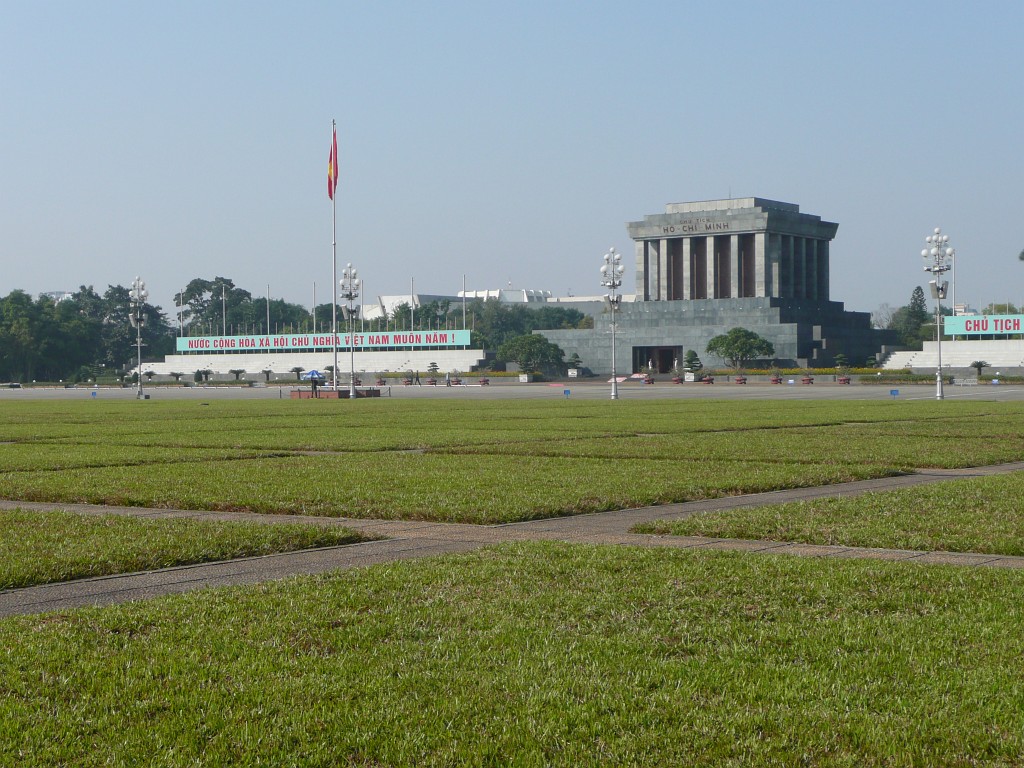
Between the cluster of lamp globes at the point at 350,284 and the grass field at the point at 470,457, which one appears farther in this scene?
the cluster of lamp globes at the point at 350,284

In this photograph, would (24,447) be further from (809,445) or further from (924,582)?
(924,582)

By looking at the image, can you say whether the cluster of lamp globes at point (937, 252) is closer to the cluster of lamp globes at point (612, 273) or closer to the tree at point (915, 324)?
the cluster of lamp globes at point (612, 273)

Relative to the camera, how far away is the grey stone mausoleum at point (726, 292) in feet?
477

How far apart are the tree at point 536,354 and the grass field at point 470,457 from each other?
9989 centimetres

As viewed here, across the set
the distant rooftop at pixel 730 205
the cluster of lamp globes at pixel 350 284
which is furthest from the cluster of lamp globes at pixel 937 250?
the distant rooftop at pixel 730 205

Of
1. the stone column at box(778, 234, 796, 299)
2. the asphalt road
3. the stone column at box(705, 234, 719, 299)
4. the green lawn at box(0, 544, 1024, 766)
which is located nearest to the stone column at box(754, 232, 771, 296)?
the stone column at box(778, 234, 796, 299)

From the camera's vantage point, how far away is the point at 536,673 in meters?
7.25

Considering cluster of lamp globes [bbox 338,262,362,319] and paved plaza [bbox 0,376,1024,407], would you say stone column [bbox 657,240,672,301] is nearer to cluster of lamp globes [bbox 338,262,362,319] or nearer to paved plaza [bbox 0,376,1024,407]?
paved plaza [bbox 0,376,1024,407]

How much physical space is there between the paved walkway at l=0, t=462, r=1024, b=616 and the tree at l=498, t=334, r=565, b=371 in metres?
128

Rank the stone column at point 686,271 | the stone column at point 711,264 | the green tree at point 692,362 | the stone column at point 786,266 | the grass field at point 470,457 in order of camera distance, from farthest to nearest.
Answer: the stone column at point 686,271 < the stone column at point 711,264 < the stone column at point 786,266 < the green tree at point 692,362 < the grass field at point 470,457

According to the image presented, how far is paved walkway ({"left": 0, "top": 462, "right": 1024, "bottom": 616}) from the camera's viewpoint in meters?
10.2

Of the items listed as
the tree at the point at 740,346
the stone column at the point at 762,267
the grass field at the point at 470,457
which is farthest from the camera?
the stone column at the point at 762,267

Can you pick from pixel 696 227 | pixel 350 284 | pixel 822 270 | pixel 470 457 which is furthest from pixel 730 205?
pixel 470 457

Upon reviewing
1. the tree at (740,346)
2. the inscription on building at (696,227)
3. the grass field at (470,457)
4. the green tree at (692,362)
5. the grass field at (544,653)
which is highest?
the inscription on building at (696,227)
